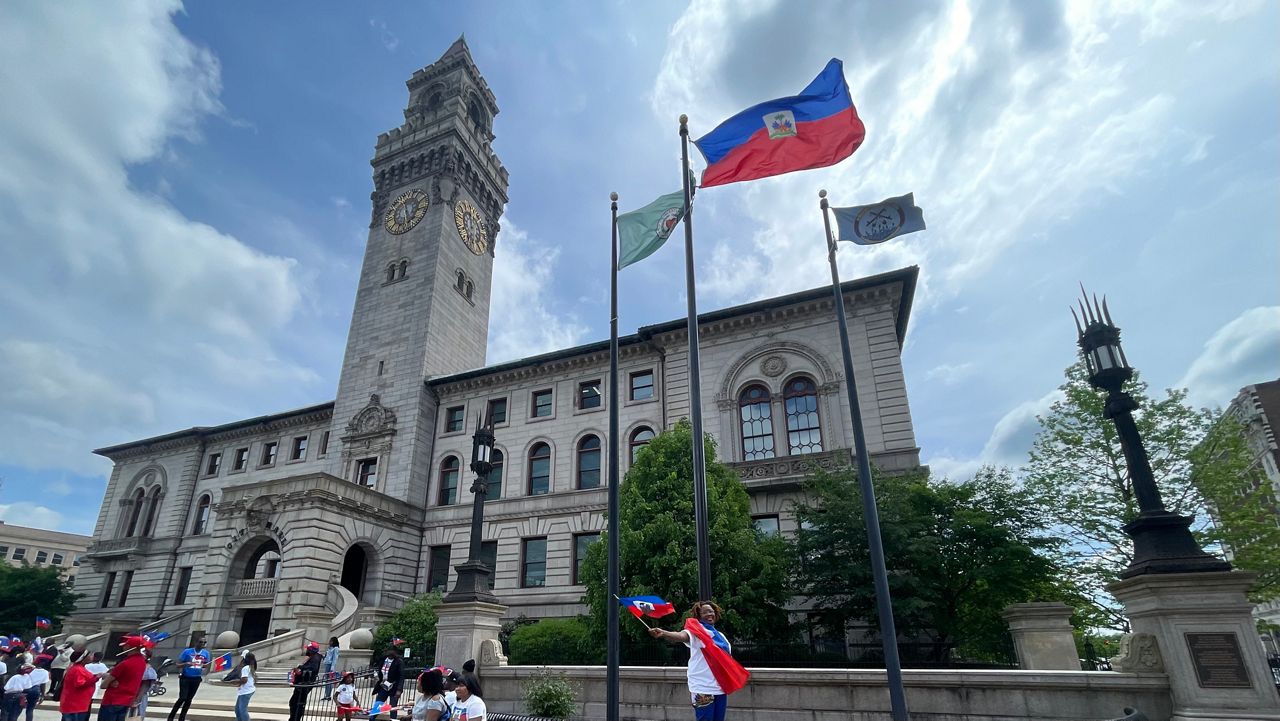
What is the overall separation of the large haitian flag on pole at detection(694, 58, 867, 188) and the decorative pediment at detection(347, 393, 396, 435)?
27.0 m

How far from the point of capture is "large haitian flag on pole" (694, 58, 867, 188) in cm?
1382

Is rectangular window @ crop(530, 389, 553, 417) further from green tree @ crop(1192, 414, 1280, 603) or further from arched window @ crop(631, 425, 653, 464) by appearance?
green tree @ crop(1192, 414, 1280, 603)

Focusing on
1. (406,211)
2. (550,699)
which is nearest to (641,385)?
(550,699)

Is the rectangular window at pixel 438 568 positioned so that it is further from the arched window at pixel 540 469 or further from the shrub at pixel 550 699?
the shrub at pixel 550 699

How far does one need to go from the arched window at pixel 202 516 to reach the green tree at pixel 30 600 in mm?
8465

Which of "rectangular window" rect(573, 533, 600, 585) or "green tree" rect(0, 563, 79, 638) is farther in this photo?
"green tree" rect(0, 563, 79, 638)

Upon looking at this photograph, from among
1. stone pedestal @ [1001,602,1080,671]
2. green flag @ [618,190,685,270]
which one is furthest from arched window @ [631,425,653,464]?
stone pedestal @ [1001,602,1080,671]

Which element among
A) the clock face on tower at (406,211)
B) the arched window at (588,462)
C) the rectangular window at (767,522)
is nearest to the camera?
the rectangular window at (767,522)

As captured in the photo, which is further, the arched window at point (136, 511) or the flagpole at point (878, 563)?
the arched window at point (136, 511)

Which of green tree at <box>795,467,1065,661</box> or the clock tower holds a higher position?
the clock tower

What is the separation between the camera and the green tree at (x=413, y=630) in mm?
23125

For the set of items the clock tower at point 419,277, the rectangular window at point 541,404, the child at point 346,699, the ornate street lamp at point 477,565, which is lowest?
the child at point 346,699

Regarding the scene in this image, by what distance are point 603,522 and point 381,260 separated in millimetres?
24098

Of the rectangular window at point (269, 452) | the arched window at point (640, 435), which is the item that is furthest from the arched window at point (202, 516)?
the arched window at point (640, 435)
